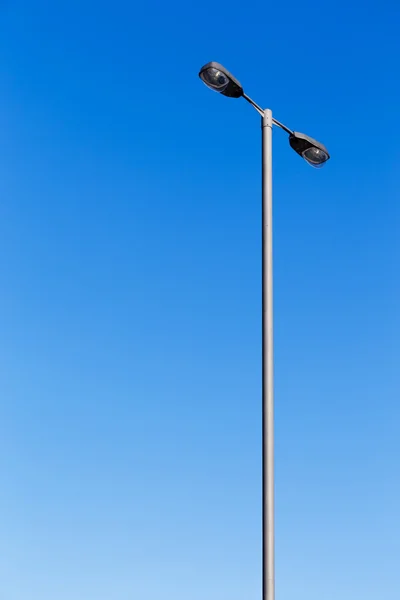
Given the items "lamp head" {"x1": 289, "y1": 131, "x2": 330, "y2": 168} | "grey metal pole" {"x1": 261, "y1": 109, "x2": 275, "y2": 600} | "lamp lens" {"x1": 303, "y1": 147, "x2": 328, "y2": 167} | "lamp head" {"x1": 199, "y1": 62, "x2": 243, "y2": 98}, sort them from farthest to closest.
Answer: "lamp lens" {"x1": 303, "y1": 147, "x2": 328, "y2": 167}, "lamp head" {"x1": 289, "y1": 131, "x2": 330, "y2": 168}, "lamp head" {"x1": 199, "y1": 62, "x2": 243, "y2": 98}, "grey metal pole" {"x1": 261, "y1": 109, "x2": 275, "y2": 600}

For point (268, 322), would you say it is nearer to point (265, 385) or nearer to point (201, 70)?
point (265, 385)

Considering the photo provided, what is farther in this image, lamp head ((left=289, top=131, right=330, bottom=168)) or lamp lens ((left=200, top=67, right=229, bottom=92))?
lamp head ((left=289, top=131, right=330, bottom=168))

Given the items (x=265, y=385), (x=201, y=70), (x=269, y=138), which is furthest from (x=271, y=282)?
(x=201, y=70)

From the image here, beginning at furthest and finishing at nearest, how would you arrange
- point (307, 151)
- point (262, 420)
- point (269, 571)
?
point (307, 151), point (262, 420), point (269, 571)

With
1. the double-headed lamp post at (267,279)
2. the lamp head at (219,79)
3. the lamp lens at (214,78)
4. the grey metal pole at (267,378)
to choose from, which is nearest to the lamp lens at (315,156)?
the double-headed lamp post at (267,279)

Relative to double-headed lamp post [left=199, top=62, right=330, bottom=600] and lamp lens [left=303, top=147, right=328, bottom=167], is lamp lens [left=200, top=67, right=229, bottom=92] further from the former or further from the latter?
lamp lens [left=303, top=147, right=328, bottom=167]

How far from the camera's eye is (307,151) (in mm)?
11055

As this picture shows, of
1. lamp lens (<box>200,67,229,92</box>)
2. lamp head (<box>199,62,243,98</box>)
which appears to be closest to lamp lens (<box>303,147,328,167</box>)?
lamp head (<box>199,62,243,98</box>)

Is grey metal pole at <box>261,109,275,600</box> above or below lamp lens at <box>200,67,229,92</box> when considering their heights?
below

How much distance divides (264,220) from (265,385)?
6.34ft

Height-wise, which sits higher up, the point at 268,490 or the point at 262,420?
the point at 262,420

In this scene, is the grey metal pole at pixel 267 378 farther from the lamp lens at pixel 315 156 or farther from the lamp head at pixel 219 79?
the lamp lens at pixel 315 156

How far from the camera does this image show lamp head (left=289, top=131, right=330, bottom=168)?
10.9 m

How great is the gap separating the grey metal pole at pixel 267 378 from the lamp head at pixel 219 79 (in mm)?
538
